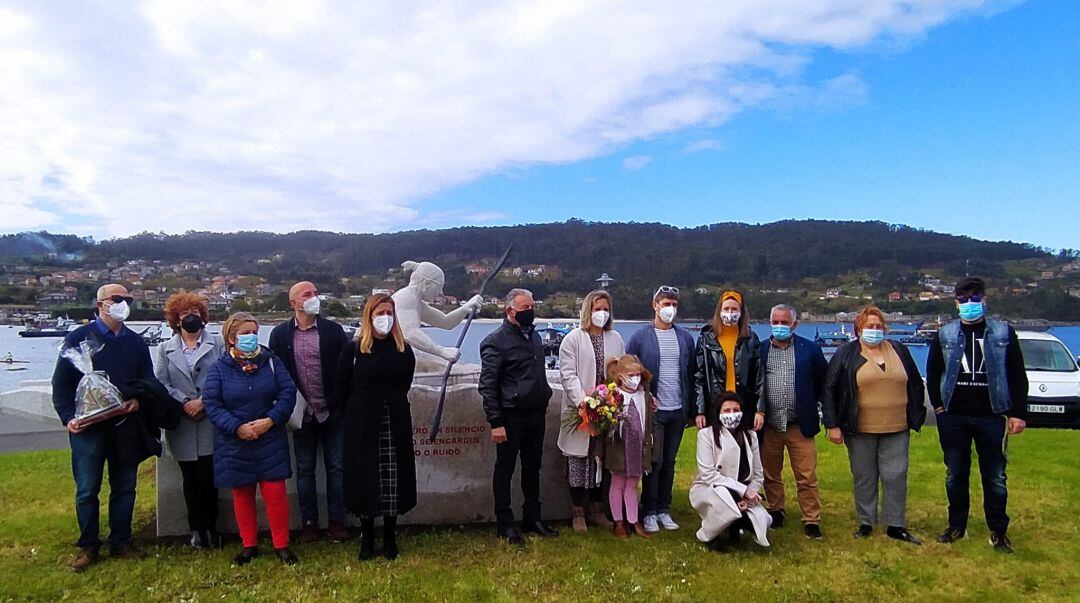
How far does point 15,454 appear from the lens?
8547mm

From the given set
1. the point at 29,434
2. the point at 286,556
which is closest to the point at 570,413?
the point at 286,556

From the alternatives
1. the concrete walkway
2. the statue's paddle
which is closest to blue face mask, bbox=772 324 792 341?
the statue's paddle

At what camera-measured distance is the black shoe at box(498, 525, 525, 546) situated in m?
5.28

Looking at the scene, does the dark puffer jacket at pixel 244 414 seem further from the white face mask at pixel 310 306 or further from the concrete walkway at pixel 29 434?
the concrete walkway at pixel 29 434

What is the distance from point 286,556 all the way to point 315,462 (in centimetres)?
81

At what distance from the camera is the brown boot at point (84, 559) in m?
4.64

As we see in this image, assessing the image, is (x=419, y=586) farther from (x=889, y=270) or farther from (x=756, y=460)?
(x=889, y=270)

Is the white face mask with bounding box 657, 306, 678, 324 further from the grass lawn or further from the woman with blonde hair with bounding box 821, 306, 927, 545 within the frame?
A: the grass lawn

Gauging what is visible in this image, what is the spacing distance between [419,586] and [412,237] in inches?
1455

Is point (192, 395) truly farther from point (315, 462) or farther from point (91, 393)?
point (315, 462)

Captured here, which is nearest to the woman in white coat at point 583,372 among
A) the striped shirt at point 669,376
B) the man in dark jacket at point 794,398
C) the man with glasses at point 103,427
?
the striped shirt at point 669,376

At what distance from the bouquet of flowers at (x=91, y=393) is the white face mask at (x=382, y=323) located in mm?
1756

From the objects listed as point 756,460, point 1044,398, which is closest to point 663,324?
point 756,460

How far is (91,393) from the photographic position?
4547 millimetres
